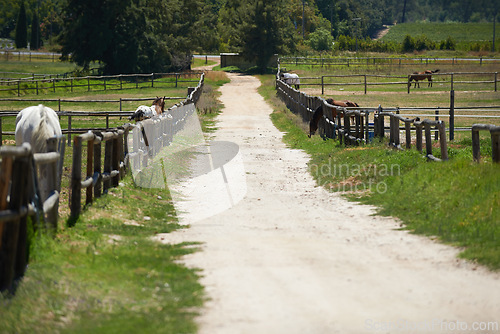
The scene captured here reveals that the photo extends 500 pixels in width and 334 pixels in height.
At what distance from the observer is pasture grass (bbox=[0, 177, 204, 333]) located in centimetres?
592

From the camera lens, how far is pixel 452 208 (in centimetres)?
1030

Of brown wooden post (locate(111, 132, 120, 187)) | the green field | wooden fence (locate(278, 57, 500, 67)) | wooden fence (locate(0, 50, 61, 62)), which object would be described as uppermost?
the green field

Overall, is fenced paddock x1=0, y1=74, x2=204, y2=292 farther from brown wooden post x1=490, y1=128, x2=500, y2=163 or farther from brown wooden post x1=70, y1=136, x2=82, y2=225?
brown wooden post x1=490, y1=128, x2=500, y2=163

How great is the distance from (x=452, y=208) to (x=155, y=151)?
9.62 m

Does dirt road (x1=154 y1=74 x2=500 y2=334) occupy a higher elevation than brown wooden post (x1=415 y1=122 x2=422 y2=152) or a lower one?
lower

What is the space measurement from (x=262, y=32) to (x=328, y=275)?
67283 mm

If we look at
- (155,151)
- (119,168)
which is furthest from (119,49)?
(119,168)

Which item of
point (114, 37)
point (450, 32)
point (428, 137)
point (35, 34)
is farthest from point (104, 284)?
point (450, 32)

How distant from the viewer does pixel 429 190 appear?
11484 millimetres

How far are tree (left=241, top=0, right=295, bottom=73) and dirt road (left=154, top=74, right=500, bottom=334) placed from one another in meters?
61.9

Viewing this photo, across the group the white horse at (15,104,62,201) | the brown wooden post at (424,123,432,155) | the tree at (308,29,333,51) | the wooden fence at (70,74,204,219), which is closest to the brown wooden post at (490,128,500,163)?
the brown wooden post at (424,123,432,155)

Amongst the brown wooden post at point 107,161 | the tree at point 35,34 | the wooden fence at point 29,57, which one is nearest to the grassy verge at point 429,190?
the brown wooden post at point 107,161

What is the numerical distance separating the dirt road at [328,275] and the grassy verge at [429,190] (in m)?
0.37

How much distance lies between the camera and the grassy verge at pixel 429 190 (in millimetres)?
8987
